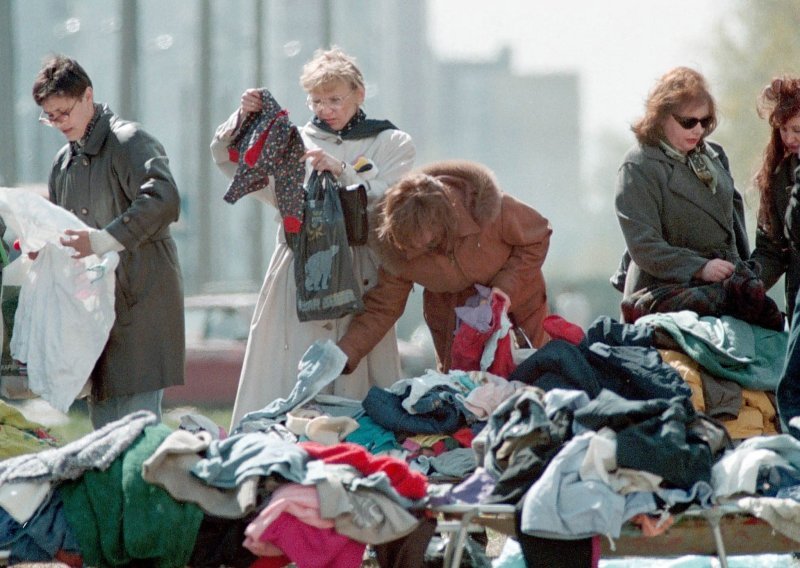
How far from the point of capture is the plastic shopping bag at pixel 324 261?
4.54 m

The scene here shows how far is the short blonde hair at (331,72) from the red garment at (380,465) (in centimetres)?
146

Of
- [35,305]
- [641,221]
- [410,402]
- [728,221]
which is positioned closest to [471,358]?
[410,402]

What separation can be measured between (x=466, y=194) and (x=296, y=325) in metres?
0.74

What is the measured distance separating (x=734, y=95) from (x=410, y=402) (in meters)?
16.7

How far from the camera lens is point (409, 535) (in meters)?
3.66

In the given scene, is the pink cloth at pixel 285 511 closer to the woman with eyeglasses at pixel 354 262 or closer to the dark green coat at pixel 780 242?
the woman with eyeglasses at pixel 354 262

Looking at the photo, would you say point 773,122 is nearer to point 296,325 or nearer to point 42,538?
point 296,325

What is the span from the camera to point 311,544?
345 centimetres

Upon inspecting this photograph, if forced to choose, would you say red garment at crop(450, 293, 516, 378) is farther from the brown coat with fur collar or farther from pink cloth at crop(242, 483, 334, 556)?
pink cloth at crop(242, 483, 334, 556)

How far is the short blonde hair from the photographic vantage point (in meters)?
4.64

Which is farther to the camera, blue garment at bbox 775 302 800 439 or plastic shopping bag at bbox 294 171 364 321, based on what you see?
plastic shopping bag at bbox 294 171 364 321

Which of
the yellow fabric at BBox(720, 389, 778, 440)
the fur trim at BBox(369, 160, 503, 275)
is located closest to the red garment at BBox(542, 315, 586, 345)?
the fur trim at BBox(369, 160, 503, 275)

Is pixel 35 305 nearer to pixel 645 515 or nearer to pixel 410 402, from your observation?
pixel 410 402

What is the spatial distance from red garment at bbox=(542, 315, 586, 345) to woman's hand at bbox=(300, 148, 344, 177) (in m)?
0.86
